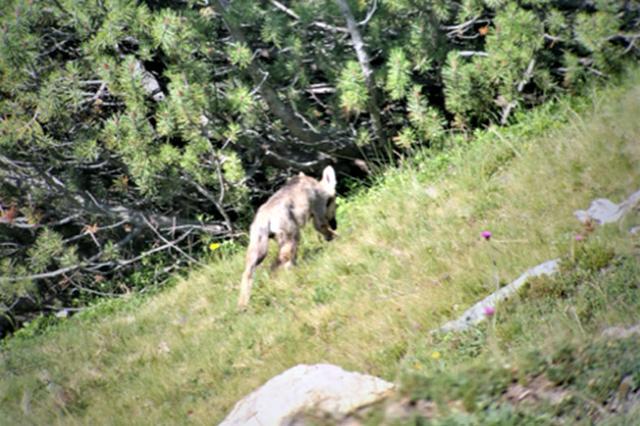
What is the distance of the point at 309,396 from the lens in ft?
18.7

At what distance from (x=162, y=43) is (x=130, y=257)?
3794 millimetres

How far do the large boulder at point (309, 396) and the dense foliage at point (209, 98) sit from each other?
557 centimetres

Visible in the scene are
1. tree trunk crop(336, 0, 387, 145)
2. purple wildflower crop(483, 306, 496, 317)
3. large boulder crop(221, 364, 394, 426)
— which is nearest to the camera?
large boulder crop(221, 364, 394, 426)

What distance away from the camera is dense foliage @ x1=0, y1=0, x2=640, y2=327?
1100 cm

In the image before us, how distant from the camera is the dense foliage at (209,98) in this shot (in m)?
11.0

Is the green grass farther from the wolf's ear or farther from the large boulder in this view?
the wolf's ear

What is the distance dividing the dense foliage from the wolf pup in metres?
1.56

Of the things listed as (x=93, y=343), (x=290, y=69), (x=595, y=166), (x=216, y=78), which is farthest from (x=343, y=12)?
(x=93, y=343)

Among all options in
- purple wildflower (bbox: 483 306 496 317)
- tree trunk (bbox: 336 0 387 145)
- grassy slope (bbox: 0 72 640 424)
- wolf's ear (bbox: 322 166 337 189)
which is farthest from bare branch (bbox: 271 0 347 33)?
purple wildflower (bbox: 483 306 496 317)

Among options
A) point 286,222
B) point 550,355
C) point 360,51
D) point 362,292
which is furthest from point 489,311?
point 360,51

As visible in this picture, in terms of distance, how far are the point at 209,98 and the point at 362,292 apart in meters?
4.27

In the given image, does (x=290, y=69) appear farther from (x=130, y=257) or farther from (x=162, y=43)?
(x=130, y=257)

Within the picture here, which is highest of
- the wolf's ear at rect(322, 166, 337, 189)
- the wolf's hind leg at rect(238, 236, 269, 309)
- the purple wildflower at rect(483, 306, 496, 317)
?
the purple wildflower at rect(483, 306, 496, 317)

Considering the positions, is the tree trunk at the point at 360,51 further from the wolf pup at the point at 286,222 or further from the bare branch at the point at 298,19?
the wolf pup at the point at 286,222
